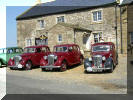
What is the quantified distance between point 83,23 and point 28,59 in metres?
12.3

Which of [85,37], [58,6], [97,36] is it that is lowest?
[85,37]

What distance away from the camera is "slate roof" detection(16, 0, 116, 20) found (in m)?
25.9

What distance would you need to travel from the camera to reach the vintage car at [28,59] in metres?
15.9

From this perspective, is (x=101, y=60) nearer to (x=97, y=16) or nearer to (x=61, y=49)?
(x=61, y=49)

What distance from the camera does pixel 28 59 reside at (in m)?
16.1

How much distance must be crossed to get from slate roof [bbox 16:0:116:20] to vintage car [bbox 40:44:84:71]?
1058cm

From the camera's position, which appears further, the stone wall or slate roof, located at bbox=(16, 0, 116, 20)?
slate roof, located at bbox=(16, 0, 116, 20)

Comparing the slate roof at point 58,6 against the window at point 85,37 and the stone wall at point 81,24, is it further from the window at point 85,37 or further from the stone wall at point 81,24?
the window at point 85,37

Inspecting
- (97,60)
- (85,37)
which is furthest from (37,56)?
(85,37)

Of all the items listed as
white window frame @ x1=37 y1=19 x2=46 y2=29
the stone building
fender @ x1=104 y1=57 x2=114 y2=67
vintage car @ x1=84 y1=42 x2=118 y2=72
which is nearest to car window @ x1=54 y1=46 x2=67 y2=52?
vintage car @ x1=84 y1=42 x2=118 y2=72

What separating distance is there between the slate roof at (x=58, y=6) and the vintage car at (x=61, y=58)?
10575mm

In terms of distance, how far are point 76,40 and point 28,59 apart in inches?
349

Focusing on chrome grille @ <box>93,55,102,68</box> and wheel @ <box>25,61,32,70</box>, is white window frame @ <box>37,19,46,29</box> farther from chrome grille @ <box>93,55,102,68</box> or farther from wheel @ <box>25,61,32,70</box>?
chrome grille @ <box>93,55,102,68</box>

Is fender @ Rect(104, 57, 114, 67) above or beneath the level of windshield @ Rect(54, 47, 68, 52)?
beneath
